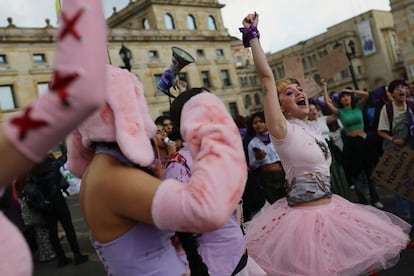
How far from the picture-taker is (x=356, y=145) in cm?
705

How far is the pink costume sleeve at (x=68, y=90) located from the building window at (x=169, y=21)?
142ft

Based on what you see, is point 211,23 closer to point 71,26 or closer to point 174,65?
point 174,65

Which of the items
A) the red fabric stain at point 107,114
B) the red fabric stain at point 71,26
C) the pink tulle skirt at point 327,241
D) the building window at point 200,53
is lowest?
the pink tulle skirt at point 327,241

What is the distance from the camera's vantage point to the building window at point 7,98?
3064 cm

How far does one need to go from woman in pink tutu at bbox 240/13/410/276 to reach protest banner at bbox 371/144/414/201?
73.7 inches

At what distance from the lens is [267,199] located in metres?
6.16

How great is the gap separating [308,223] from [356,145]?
14.9 feet

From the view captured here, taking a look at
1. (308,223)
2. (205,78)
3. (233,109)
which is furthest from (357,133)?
(233,109)

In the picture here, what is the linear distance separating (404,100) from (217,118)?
197 inches

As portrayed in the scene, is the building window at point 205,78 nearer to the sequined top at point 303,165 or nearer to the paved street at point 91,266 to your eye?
the paved street at point 91,266

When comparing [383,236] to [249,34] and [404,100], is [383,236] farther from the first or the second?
[404,100]

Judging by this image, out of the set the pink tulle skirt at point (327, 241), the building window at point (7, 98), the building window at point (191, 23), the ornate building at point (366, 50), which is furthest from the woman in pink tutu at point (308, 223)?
the ornate building at point (366, 50)

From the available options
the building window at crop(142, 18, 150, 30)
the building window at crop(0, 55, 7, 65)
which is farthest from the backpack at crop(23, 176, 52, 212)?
the building window at crop(142, 18, 150, 30)

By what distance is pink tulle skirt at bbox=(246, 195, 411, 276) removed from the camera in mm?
2748
